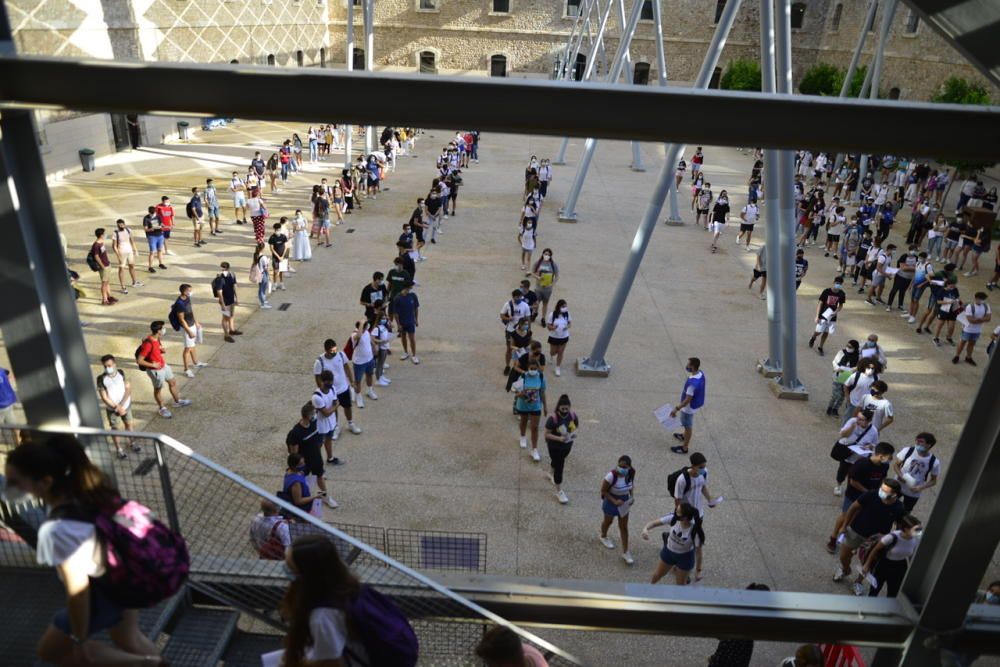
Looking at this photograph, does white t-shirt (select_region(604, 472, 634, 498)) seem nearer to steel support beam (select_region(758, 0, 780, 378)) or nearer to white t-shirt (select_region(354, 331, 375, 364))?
white t-shirt (select_region(354, 331, 375, 364))

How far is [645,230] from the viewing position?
11.9 metres

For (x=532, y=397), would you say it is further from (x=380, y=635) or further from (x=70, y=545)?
(x=70, y=545)

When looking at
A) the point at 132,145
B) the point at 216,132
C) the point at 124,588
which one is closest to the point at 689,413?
the point at 124,588

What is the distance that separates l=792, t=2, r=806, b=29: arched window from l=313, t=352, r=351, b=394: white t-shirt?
50.5 metres

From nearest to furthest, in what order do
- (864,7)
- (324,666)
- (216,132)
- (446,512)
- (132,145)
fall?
(324,666), (446,512), (132,145), (216,132), (864,7)

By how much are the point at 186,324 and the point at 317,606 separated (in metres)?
9.25

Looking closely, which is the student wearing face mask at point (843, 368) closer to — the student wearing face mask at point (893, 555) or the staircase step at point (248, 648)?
the student wearing face mask at point (893, 555)

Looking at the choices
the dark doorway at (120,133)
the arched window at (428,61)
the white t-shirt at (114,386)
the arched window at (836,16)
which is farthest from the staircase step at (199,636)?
the arched window at (836,16)

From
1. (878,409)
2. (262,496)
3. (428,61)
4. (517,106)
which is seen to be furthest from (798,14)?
(262,496)

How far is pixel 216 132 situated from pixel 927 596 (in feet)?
121

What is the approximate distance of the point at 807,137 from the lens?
2594mm

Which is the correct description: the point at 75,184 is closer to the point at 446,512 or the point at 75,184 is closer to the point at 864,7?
the point at 446,512

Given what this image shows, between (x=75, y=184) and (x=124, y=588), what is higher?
(x=124, y=588)

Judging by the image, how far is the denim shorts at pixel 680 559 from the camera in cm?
715
